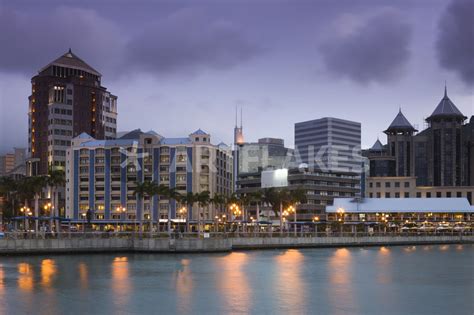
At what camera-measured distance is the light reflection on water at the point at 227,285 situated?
6431cm

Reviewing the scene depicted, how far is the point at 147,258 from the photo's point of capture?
11531 cm

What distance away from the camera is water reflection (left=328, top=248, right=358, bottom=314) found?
66438mm

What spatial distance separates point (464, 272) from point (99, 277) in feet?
169

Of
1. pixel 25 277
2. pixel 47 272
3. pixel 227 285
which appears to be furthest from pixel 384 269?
pixel 25 277

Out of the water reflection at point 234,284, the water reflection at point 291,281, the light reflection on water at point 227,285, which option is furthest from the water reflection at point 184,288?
the water reflection at point 291,281

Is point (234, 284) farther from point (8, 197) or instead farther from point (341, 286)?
point (8, 197)

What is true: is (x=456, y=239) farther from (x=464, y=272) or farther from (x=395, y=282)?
(x=395, y=282)

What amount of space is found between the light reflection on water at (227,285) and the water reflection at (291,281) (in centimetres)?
11

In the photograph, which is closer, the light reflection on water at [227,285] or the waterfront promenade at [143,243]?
the light reflection on water at [227,285]

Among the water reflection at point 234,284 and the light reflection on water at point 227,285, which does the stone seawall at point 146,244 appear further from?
the water reflection at point 234,284

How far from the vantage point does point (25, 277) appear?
273ft

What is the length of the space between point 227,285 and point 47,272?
25329 mm

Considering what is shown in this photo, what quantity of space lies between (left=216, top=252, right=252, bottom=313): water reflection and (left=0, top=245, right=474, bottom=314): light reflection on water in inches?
3.8

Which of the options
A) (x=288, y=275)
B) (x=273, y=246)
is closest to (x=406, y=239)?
(x=273, y=246)
